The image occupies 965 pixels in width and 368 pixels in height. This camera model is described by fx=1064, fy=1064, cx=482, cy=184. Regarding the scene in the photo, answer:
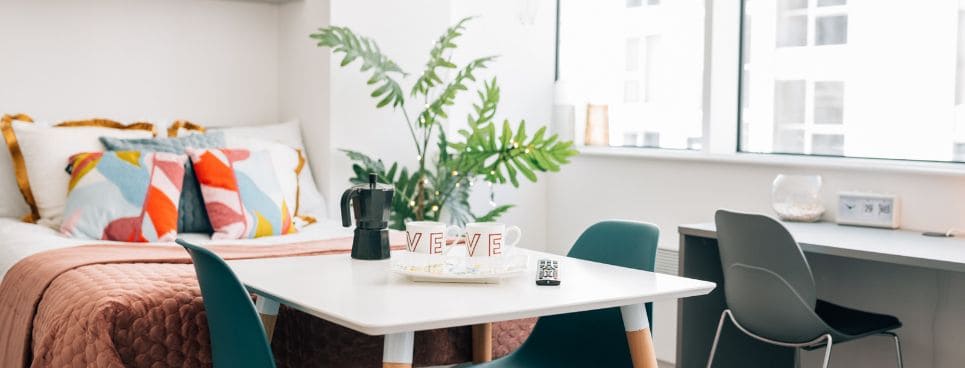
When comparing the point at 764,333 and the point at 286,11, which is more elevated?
the point at 286,11

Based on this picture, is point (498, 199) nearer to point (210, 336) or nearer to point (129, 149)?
point (129, 149)

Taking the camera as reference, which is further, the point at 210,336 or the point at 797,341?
the point at 797,341

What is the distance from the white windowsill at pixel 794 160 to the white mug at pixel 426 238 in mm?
1752

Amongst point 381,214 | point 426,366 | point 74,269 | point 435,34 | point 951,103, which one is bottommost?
point 426,366

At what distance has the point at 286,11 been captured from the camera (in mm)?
4449

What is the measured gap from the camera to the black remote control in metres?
2.13

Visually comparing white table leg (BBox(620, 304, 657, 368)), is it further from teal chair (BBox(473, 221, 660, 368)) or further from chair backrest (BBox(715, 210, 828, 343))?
chair backrest (BBox(715, 210, 828, 343))

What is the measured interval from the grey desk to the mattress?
1151 millimetres

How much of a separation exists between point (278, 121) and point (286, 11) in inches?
18.4

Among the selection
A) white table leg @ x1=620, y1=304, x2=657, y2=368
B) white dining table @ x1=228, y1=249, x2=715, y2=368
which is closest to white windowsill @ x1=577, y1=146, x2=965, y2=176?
white dining table @ x1=228, y1=249, x2=715, y2=368

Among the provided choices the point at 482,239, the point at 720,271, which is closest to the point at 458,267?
the point at 482,239

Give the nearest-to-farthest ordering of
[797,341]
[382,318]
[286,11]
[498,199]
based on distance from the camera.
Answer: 1. [382,318]
2. [797,341]
3. [286,11]
4. [498,199]

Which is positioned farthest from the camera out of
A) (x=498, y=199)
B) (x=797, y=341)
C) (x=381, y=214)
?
(x=498, y=199)

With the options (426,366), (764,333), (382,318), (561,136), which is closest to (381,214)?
(426,366)
